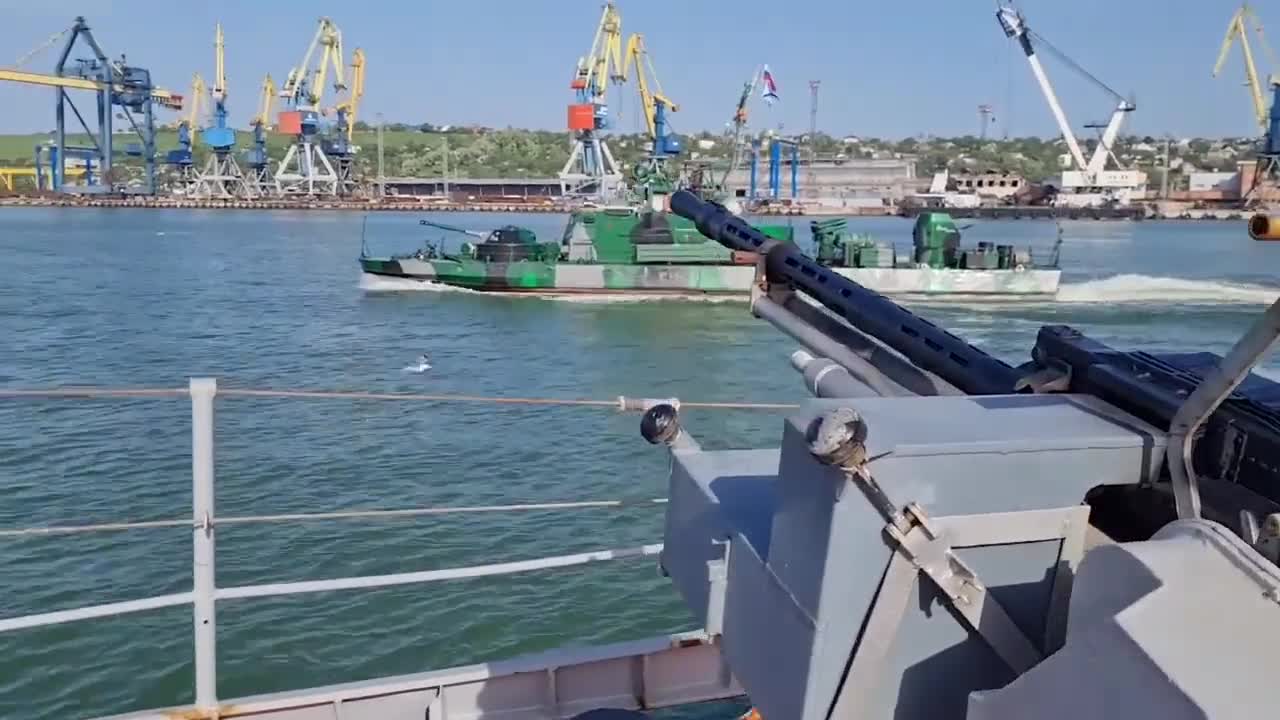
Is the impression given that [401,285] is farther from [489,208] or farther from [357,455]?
[489,208]

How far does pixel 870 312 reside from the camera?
3.17 m

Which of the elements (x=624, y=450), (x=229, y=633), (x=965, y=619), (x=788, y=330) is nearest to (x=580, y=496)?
(x=624, y=450)

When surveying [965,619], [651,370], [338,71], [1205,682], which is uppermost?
[338,71]

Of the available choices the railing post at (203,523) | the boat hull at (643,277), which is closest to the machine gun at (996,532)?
the railing post at (203,523)

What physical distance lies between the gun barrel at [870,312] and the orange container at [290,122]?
382ft

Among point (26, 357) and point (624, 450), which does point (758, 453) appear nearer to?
point (624, 450)

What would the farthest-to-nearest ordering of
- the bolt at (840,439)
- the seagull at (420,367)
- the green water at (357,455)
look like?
1. the seagull at (420,367)
2. the green water at (357,455)
3. the bolt at (840,439)

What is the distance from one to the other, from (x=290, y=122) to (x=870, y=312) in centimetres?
11877

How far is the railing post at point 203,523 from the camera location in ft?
9.20

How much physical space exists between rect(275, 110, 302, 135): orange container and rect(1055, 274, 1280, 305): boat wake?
298ft

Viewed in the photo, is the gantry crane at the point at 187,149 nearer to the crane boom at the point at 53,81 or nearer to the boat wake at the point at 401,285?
the crane boom at the point at 53,81

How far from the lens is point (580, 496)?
11617 mm

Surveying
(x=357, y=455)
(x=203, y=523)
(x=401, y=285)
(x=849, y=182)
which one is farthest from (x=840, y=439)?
(x=849, y=182)

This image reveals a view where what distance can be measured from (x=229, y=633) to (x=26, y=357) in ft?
57.7
